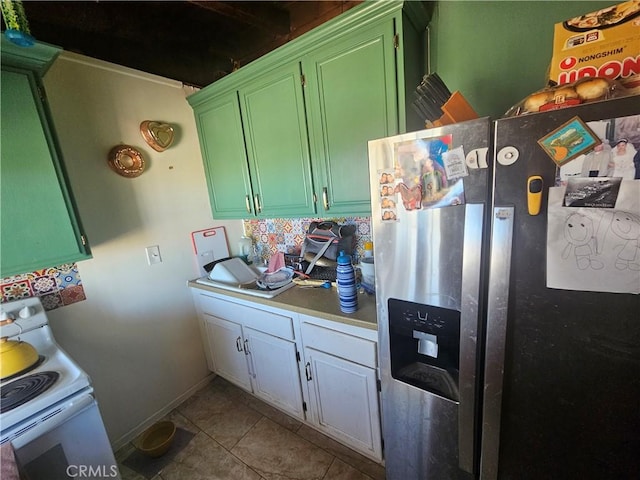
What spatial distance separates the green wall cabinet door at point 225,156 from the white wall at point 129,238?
11 cm

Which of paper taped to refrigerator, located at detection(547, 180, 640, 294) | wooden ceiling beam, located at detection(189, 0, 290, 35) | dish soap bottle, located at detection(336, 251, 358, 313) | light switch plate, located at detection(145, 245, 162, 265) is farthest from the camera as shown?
light switch plate, located at detection(145, 245, 162, 265)

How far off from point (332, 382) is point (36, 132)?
5.81 ft

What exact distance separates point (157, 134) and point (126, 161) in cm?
26

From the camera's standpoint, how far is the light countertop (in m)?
1.23

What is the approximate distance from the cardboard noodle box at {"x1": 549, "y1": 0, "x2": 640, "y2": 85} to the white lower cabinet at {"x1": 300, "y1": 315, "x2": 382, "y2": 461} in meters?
1.14

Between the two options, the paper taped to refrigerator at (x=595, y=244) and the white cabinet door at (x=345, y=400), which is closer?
the paper taped to refrigerator at (x=595, y=244)

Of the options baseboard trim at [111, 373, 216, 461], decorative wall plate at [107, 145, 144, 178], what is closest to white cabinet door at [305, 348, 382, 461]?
baseboard trim at [111, 373, 216, 461]

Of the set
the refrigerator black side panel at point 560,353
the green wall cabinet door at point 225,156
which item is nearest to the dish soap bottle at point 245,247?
the green wall cabinet door at point 225,156

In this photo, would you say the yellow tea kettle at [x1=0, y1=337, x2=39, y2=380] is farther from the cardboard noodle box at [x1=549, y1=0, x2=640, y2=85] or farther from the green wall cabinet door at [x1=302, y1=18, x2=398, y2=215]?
the cardboard noodle box at [x1=549, y1=0, x2=640, y2=85]

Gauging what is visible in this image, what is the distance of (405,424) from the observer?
1.03m

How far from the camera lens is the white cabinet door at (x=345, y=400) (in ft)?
4.22

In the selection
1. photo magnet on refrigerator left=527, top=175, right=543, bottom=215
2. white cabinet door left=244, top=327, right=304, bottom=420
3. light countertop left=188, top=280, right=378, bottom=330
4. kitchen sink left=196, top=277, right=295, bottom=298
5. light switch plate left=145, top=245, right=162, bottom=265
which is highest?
photo magnet on refrigerator left=527, top=175, right=543, bottom=215

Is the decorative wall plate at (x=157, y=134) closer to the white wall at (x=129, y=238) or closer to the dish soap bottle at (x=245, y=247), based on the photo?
the white wall at (x=129, y=238)

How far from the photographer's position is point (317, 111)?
1.39 metres
